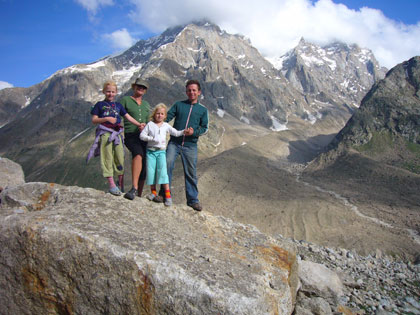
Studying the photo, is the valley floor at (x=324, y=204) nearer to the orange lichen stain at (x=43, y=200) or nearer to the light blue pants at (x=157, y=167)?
the light blue pants at (x=157, y=167)

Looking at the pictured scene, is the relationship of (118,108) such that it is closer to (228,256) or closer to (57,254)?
(57,254)

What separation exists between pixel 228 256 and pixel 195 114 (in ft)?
14.3

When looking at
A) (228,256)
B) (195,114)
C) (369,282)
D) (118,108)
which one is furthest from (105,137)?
(369,282)

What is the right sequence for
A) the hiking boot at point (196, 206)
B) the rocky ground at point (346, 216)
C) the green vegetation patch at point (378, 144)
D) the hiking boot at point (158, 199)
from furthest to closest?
the green vegetation patch at point (378, 144)
the rocky ground at point (346, 216)
the hiking boot at point (196, 206)
the hiking boot at point (158, 199)

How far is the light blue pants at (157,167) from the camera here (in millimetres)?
7758

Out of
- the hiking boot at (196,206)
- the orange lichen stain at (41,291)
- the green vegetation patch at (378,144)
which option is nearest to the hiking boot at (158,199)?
the hiking boot at (196,206)

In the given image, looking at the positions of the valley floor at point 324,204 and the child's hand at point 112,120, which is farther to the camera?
the valley floor at point 324,204

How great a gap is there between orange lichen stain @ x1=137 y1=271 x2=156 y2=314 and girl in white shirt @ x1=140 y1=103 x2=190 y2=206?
307 cm

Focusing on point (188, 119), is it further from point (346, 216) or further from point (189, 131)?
point (346, 216)

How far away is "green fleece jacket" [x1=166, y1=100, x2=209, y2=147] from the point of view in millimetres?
8320

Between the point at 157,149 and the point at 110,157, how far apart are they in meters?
1.36

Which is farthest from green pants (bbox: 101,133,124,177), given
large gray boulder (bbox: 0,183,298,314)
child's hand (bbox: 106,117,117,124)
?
large gray boulder (bbox: 0,183,298,314)

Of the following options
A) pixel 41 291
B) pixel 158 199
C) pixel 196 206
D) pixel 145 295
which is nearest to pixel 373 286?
pixel 196 206

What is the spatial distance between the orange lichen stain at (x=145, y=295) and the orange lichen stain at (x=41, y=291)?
1.36 m
